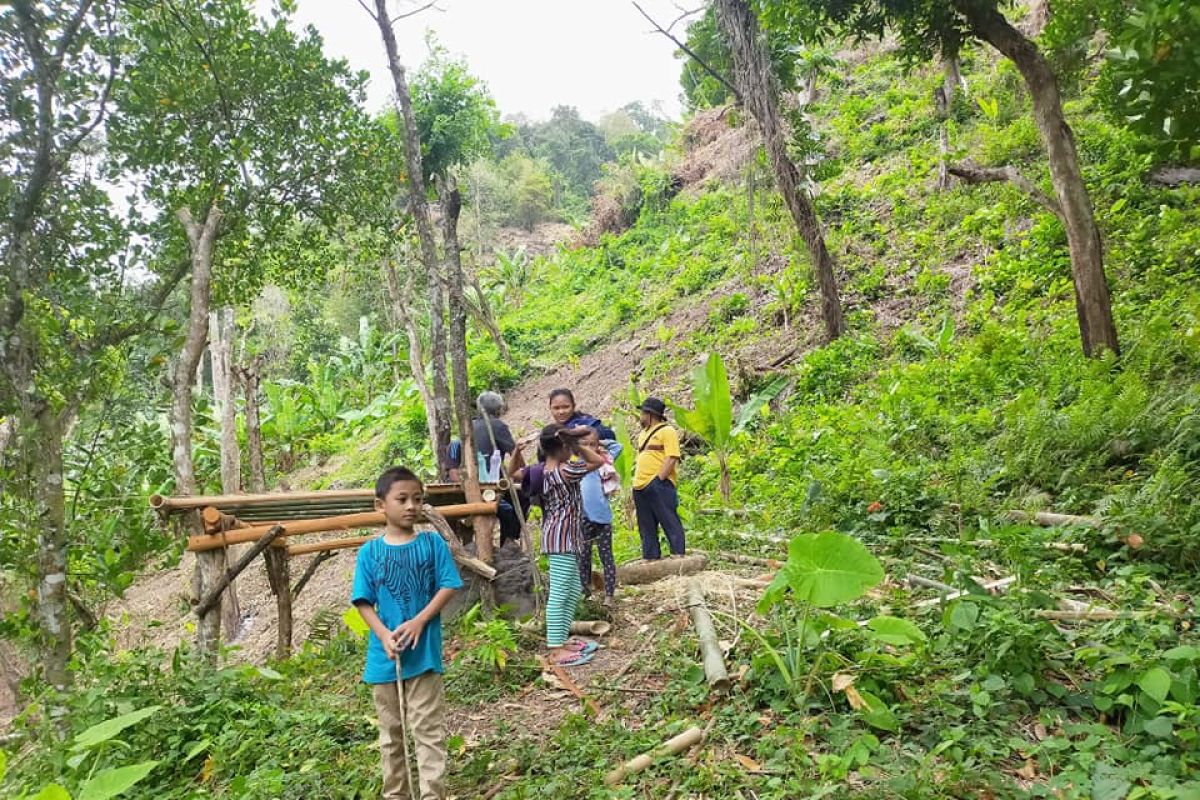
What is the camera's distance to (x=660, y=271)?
54.6 ft

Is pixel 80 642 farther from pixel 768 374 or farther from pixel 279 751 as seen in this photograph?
pixel 768 374

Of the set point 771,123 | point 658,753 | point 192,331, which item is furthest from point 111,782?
point 771,123

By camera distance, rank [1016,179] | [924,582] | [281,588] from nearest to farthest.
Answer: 1. [924,582]
2. [281,588]
3. [1016,179]

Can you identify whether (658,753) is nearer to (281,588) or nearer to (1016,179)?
(281,588)

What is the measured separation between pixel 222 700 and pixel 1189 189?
405 inches

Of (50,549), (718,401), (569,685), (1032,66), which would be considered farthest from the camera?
(718,401)

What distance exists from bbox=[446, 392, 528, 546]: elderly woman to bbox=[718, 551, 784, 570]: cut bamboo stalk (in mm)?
1711

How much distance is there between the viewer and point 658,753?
3152 millimetres

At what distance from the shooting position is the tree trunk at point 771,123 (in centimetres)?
863

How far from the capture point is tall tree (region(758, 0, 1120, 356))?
642 centimetres

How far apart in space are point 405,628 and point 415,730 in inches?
16.9

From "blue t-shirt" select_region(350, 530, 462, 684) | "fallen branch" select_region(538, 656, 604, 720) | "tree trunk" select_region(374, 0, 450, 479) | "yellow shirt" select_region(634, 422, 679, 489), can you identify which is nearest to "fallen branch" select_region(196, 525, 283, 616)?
"tree trunk" select_region(374, 0, 450, 479)

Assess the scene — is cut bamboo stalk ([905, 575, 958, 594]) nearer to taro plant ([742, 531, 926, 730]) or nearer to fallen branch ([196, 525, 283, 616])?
taro plant ([742, 531, 926, 730])

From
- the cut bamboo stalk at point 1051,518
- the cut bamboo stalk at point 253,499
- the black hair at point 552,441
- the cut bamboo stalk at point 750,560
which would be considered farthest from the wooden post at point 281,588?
the cut bamboo stalk at point 1051,518
